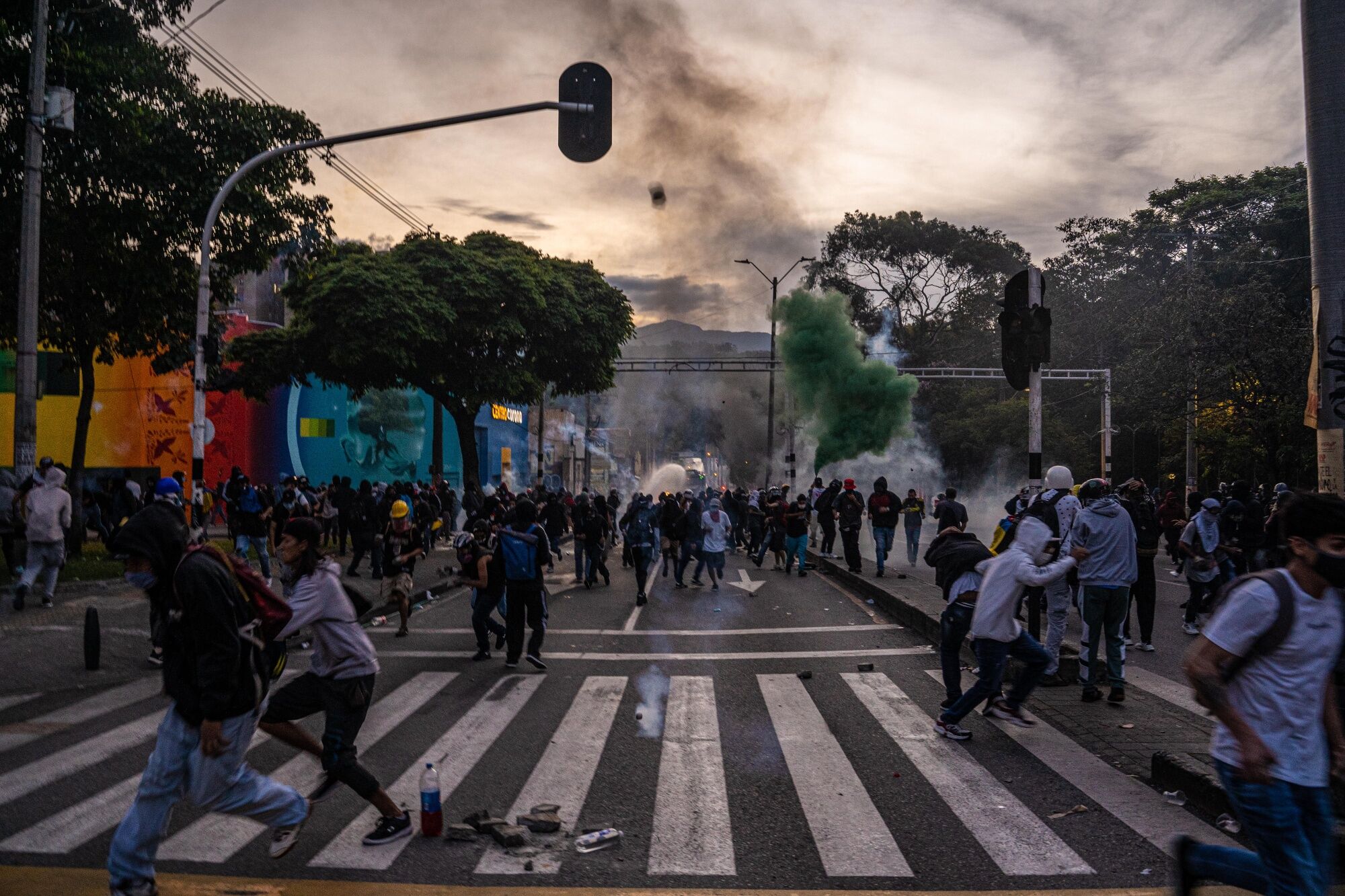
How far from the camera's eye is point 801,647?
11609mm

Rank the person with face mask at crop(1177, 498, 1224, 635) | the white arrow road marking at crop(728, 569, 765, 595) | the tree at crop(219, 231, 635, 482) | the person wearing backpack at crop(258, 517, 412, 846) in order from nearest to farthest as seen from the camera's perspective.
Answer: the person wearing backpack at crop(258, 517, 412, 846), the person with face mask at crop(1177, 498, 1224, 635), the white arrow road marking at crop(728, 569, 765, 595), the tree at crop(219, 231, 635, 482)

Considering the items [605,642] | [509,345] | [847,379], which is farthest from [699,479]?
[605,642]

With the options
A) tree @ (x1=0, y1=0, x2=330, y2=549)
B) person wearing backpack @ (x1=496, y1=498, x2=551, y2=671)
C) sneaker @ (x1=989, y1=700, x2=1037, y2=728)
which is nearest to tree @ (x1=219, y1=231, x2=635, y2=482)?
tree @ (x1=0, y1=0, x2=330, y2=549)

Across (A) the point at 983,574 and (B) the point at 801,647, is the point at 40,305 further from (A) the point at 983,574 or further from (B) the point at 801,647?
(A) the point at 983,574

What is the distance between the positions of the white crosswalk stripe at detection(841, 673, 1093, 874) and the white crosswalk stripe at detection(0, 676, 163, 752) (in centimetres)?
534

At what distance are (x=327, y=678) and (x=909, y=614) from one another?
31.1 feet

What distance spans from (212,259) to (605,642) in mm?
12032

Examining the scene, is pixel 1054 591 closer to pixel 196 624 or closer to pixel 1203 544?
pixel 1203 544

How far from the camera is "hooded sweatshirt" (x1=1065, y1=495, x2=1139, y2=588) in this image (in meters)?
7.96

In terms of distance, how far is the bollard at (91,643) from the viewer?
32.2 feet

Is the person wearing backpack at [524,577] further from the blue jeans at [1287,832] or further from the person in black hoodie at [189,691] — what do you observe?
the blue jeans at [1287,832]

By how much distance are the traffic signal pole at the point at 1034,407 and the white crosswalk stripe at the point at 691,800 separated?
161 inches

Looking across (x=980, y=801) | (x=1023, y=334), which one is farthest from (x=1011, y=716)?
(x=1023, y=334)

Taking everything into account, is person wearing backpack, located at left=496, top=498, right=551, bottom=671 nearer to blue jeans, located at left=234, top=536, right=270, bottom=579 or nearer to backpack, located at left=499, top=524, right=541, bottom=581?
backpack, located at left=499, top=524, right=541, bottom=581
